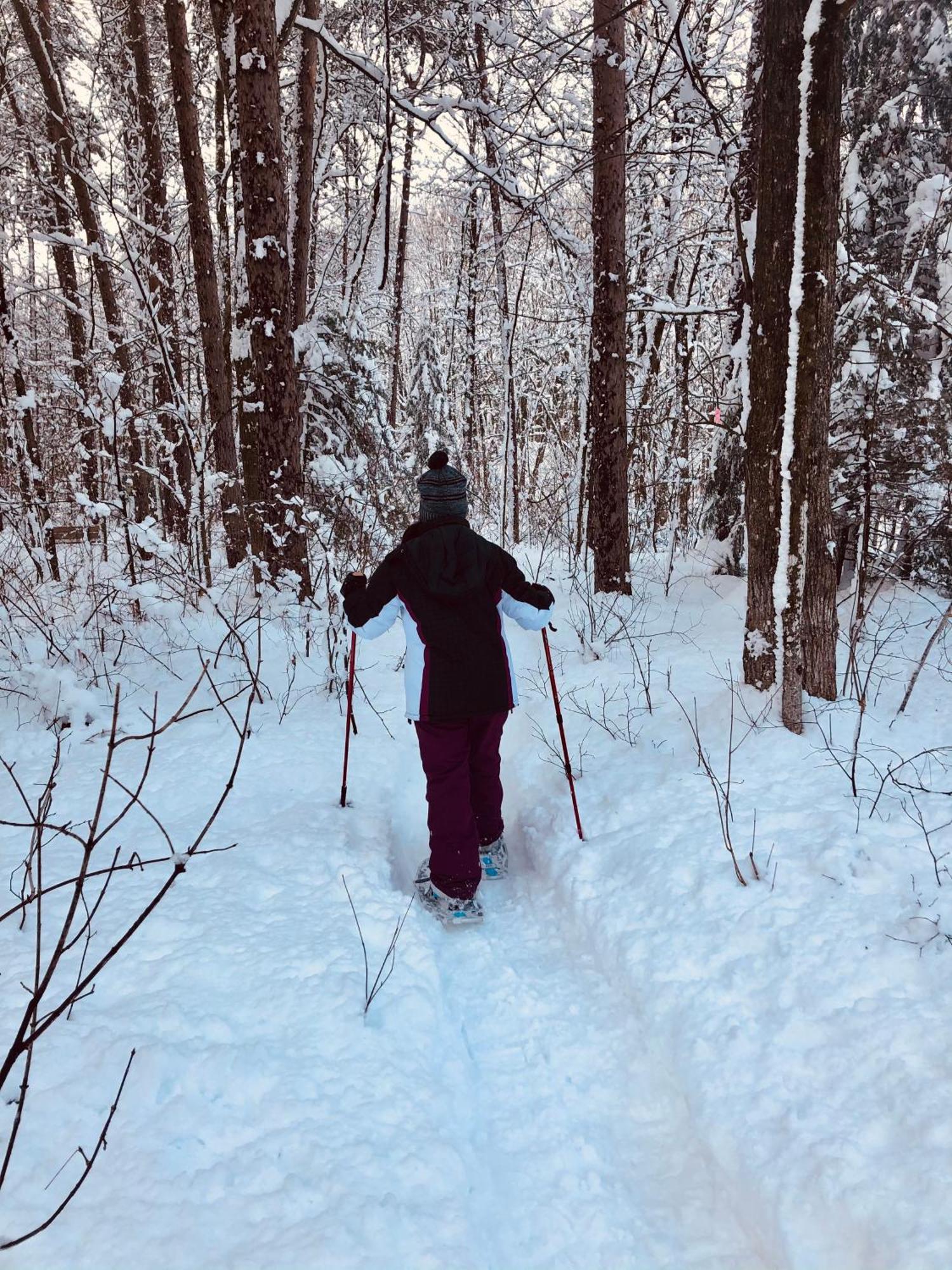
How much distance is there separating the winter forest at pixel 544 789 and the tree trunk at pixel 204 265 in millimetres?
70

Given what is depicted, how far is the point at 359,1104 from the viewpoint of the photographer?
2.27 meters

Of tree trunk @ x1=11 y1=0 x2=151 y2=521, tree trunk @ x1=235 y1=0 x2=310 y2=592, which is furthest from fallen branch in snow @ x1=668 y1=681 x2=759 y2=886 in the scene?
tree trunk @ x1=11 y1=0 x2=151 y2=521

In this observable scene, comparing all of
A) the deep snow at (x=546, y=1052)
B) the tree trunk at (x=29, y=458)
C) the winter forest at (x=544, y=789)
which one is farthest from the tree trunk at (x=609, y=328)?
the tree trunk at (x=29, y=458)

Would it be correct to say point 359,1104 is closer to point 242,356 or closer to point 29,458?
point 242,356

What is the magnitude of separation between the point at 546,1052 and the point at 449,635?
1859mm

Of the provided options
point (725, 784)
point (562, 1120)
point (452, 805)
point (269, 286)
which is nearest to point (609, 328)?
point (269, 286)

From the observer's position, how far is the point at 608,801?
4098 mm

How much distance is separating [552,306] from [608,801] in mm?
12407

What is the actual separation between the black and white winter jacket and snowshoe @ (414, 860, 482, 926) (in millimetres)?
885

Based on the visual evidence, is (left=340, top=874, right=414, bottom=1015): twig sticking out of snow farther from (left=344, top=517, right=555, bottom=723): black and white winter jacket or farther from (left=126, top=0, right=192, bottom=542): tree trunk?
(left=126, top=0, right=192, bottom=542): tree trunk

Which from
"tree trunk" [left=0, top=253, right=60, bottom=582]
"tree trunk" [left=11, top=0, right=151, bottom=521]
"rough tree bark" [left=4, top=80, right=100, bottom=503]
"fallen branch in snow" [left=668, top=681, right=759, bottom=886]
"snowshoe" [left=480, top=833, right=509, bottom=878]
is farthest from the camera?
"rough tree bark" [left=4, top=80, right=100, bottom=503]

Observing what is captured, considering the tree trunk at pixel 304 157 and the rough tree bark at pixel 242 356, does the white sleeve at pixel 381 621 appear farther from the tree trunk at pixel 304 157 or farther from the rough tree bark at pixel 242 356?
the tree trunk at pixel 304 157

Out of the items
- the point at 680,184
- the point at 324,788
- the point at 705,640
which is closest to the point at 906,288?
the point at 705,640

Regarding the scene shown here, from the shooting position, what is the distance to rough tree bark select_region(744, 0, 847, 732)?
3.49 metres
